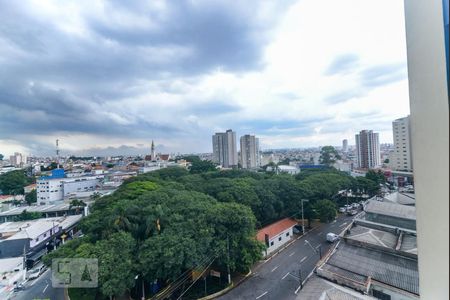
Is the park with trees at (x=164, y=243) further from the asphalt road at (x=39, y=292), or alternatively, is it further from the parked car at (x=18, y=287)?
the parked car at (x=18, y=287)

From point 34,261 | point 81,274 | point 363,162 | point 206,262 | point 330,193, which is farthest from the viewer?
point 363,162

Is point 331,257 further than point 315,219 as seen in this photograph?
No

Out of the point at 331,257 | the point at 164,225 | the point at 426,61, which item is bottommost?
the point at 331,257

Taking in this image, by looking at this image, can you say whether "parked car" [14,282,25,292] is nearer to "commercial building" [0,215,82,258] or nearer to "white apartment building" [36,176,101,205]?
"commercial building" [0,215,82,258]

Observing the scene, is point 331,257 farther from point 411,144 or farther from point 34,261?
point 34,261

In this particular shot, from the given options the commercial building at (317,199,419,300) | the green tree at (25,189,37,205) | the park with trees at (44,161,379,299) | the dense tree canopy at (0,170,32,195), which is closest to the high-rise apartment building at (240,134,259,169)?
the green tree at (25,189,37,205)

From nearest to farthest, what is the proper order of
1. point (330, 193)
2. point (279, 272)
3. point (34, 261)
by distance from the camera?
1. point (279, 272)
2. point (34, 261)
3. point (330, 193)

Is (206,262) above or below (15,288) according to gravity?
above

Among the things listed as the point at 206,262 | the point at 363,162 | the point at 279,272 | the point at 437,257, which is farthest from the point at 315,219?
the point at 363,162
